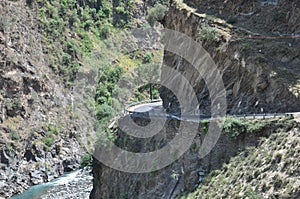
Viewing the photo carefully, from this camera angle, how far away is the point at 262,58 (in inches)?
1268

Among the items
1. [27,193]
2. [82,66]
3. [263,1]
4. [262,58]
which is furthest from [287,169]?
[82,66]

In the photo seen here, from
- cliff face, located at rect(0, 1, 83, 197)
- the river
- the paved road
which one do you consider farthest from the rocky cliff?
cliff face, located at rect(0, 1, 83, 197)

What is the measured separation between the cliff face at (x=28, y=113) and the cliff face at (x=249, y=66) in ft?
127

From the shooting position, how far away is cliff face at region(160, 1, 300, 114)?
99.3 ft

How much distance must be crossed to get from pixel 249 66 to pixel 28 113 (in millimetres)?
51867

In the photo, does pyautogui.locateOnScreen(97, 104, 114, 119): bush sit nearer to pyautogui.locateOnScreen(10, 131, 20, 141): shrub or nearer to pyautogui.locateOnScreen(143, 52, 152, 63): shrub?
pyautogui.locateOnScreen(10, 131, 20, 141): shrub

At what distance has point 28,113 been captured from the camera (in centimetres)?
7875

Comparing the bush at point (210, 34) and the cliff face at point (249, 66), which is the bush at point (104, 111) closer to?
the cliff face at point (249, 66)

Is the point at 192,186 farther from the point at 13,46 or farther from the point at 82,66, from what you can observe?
the point at 82,66

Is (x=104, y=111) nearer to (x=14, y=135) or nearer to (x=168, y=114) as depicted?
(x=14, y=135)

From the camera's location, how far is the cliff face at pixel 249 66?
1192 inches

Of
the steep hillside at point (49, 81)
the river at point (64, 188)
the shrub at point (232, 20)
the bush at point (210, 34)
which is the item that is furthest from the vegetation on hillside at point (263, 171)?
the steep hillside at point (49, 81)

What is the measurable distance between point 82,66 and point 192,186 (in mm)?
68367

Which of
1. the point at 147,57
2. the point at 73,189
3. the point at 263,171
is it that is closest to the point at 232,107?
the point at 263,171
